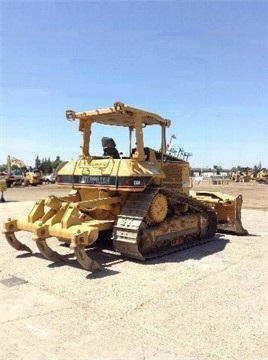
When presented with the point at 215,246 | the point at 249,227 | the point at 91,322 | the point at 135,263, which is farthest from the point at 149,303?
the point at 249,227

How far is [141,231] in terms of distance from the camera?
7066 millimetres

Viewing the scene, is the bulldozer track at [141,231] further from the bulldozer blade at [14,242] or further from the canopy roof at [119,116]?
the bulldozer blade at [14,242]

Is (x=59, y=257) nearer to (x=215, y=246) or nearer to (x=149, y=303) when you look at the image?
(x=149, y=303)

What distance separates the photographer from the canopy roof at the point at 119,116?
7.29 metres

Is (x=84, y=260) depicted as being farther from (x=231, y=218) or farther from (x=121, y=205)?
(x=231, y=218)

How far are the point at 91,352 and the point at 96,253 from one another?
13.5 feet

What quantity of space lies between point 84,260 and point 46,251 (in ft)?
3.47

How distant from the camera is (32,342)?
388cm

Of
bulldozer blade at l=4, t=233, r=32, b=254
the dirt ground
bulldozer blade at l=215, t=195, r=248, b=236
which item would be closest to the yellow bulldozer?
bulldozer blade at l=4, t=233, r=32, b=254

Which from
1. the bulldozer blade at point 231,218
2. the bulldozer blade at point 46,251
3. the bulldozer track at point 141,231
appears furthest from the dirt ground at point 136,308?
the bulldozer blade at point 231,218

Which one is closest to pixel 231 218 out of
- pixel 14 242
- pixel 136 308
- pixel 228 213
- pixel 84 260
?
pixel 228 213

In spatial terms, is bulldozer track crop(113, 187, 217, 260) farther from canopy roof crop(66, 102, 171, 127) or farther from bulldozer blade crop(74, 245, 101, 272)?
canopy roof crop(66, 102, 171, 127)

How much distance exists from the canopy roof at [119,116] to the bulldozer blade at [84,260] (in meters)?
2.71

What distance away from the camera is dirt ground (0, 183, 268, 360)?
3771mm
